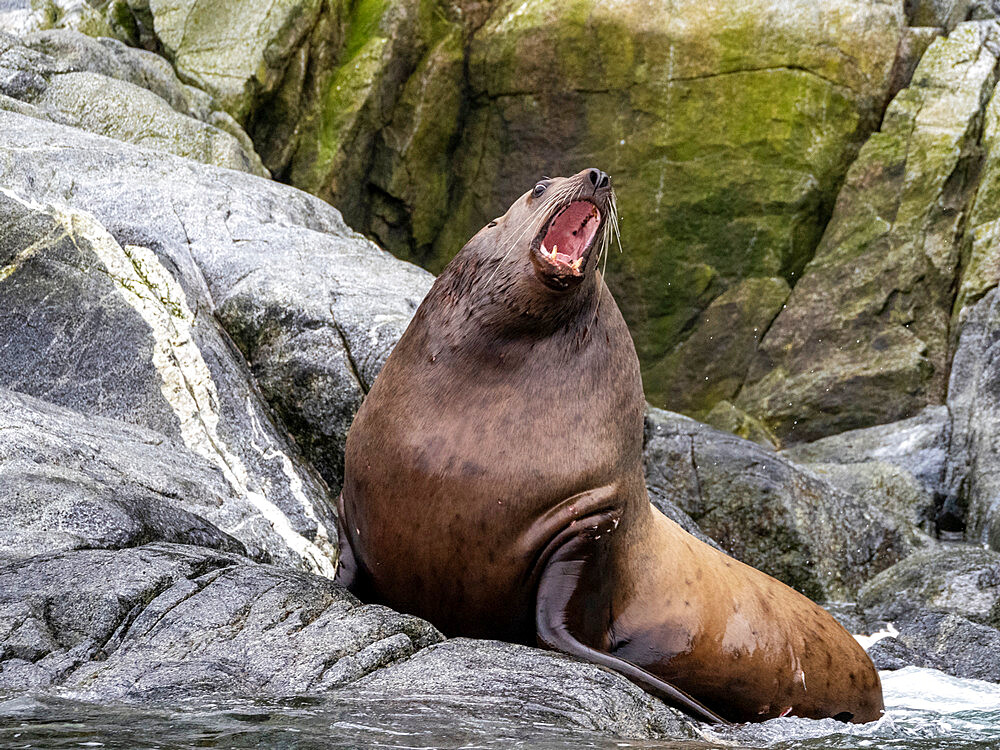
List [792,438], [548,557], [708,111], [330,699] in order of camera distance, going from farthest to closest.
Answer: [708,111], [792,438], [548,557], [330,699]

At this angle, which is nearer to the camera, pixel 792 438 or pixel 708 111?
pixel 792 438

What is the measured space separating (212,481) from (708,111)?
9699 millimetres

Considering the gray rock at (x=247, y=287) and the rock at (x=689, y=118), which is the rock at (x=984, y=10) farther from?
the gray rock at (x=247, y=287)

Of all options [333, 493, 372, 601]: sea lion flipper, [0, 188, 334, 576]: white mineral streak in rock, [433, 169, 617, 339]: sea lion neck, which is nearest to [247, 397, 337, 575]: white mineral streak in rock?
[0, 188, 334, 576]: white mineral streak in rock

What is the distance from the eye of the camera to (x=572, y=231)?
4219 mm

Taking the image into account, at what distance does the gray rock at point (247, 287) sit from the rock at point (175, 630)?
220cm

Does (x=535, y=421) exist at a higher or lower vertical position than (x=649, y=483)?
higher

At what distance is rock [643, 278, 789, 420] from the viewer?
1349 centimetres

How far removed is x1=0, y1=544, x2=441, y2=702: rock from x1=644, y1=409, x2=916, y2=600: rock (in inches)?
199

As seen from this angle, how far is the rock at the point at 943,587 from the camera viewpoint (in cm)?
696

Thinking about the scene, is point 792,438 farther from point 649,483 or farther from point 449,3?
point 449,3

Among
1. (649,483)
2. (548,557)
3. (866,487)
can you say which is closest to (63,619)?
(548,557)

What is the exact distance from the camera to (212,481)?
17.3ft

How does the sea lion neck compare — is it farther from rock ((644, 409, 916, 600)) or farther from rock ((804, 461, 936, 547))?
rock ((804, 461, 936, 547))
